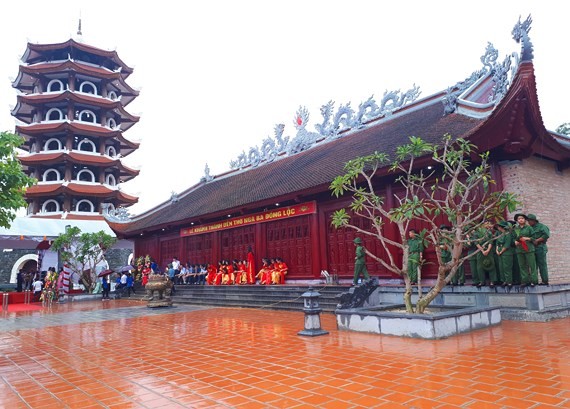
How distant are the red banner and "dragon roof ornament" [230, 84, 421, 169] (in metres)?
4.40

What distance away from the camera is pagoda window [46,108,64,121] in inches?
1187

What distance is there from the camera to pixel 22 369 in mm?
5488

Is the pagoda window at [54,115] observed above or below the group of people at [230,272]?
above

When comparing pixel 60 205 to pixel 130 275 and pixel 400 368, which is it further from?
pixel 400 368

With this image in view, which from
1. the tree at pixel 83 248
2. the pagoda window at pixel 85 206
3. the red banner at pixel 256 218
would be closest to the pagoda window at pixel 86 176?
the pagoda window at pixel 85 206

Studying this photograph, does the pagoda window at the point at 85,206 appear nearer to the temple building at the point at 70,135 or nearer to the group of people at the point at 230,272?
the temple building at the point at 70,135

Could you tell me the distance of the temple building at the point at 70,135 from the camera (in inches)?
1100

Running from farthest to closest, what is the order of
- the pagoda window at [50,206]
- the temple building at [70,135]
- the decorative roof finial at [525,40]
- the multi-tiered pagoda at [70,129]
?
the pagoda window at [50,206]
the multi-tiered pagoda at [70,129]
the temple building at [70,135]
the decorative roof finial at [525,40]

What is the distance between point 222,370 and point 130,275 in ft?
55.0

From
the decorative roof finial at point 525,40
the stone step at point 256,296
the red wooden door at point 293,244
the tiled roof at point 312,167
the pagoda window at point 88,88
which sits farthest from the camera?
the pagoda window at point 88,88

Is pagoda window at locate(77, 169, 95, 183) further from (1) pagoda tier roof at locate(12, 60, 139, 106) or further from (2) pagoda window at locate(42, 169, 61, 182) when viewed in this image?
(1) pagoda tier roof at locate(12, 60, 139, 106)

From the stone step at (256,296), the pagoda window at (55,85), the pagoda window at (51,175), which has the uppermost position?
the pagoda window at (55,85)

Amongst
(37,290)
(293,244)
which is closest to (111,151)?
(37,290)

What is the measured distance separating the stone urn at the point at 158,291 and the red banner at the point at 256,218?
3.79 meters
